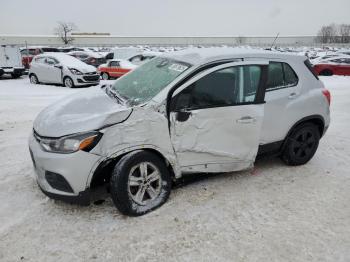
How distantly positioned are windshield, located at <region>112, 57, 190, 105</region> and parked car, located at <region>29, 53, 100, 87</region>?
379 inches

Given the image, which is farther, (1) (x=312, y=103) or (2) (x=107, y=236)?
(1) (x=312, y=103)

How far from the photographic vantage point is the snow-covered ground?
2.81 metres

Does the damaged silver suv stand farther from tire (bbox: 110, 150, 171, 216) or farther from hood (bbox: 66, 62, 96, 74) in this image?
hood (bbox: 66, 62, 96, 74)

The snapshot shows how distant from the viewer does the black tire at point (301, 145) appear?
4.37 metres

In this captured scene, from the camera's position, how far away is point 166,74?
3.67 m

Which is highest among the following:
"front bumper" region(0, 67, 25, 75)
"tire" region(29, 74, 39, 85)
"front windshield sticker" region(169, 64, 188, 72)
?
"front windshield sticker" region(169, 64, 188, 72)

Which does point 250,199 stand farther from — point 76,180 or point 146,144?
point 76,180

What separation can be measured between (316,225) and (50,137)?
9.39ft

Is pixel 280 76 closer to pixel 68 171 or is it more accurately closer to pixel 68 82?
pixel 68 171

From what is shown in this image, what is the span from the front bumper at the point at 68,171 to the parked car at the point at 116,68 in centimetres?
1297

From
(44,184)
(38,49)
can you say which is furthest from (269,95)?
(38,49)

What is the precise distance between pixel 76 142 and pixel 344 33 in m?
127

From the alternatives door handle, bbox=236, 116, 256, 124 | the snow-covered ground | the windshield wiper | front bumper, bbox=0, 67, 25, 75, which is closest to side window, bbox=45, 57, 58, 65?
front bumper, bbox=0, 67, 25, 75

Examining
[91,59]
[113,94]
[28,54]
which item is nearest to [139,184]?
[113,94]
